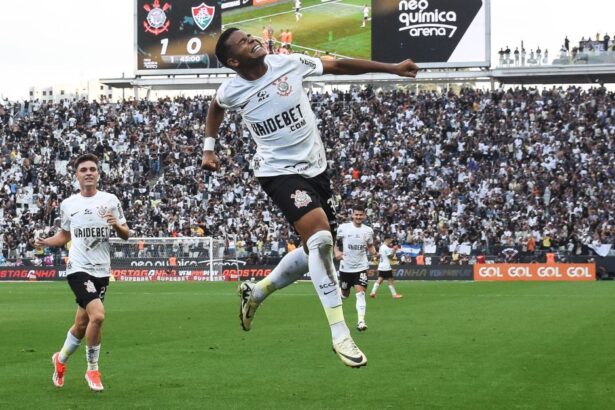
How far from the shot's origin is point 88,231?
13047 millimetres

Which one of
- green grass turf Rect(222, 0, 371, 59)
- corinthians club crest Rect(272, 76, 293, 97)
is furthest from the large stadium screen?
corinthians club crest Rect(272, 76, 293, 97)

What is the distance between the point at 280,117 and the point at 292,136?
19 centimetres

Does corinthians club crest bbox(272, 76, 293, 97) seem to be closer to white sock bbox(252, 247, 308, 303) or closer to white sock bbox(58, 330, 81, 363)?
white sock bbox(252, 247, 308, 303)

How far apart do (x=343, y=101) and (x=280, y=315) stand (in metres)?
33.9

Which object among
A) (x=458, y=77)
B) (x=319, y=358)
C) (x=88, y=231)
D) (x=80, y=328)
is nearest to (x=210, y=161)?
(x=88, y=231)

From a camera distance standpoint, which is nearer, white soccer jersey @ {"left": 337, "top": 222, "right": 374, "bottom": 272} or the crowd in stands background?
white soccer jersey @ {"left": 337, "top": 222, "right": 374, "bottom": 272}

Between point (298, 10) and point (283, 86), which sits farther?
point (298, 10)

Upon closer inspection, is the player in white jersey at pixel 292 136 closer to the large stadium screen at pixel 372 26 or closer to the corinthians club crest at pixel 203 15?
the large stadium screen at pixel 372 26

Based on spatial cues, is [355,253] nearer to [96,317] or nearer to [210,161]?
[96,317]

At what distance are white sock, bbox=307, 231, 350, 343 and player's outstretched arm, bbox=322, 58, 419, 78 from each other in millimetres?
1433

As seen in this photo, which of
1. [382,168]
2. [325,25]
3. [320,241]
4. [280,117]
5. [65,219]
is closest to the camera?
[320,241]

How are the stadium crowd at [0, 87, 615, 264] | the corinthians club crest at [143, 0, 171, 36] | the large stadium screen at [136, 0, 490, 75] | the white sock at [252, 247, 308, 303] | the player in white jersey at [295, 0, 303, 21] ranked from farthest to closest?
the corinthians club crest at [143, 0, 171, 36]
the player in white jersey at [295, 0, 303, 21]
the large stadium screen at [136, 0, 490, 75]
the stadium crowd at [0, 87, 615, 264]
the white sock at [252, 247, 308, 303]

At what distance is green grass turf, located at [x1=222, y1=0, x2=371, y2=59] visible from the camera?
176 ft

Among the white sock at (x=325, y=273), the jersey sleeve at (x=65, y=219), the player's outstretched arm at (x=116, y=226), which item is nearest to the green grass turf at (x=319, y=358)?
the player's outstretched arm at (x=116, y=226)
